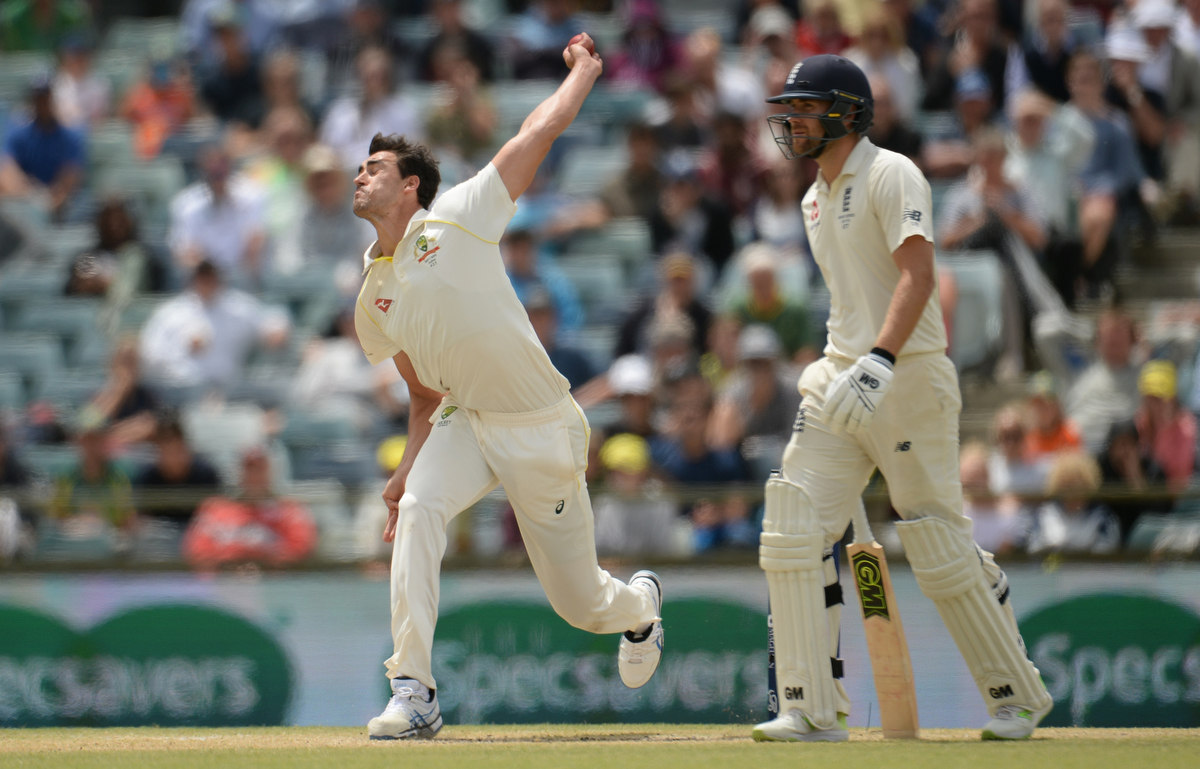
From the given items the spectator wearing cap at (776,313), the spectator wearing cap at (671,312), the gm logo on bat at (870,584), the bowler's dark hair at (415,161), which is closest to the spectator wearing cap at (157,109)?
the spectator wearing cap at (671,312)

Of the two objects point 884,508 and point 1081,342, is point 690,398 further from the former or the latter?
point 1081,342

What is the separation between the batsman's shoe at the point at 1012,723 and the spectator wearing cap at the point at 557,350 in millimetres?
4682

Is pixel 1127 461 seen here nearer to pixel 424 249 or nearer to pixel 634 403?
pixel 634 403

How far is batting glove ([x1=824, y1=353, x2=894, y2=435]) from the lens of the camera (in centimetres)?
513

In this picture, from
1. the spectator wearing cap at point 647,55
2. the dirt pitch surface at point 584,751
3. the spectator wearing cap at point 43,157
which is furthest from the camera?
the spectator wearing cap at point 43,157

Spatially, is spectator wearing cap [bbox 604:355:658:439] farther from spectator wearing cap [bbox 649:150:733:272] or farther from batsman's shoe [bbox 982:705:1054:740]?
batsman's shoe [bbox 982:705:1054:740]

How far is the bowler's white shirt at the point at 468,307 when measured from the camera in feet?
17.4

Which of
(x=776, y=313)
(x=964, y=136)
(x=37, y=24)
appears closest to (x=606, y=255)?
(x=776, y=313)

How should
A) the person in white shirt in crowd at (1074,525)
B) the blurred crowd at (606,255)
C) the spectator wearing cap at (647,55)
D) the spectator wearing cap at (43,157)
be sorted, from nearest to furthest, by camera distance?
the person in white shirt in crowd at (1074,525) → the blurred crowd at (606,255) → the spectator wearing cap at (647,55) → the spectator wearing cap at (43,157)

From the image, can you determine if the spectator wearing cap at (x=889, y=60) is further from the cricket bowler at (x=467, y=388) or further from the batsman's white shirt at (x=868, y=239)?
the cricket bowler at (x=467, y=388)

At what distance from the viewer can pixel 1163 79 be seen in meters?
10.9

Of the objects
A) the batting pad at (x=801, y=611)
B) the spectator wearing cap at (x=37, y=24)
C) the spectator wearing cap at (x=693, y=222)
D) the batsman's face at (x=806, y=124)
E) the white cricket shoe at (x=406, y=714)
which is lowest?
the white cricket shoe at (x=406, y=714)

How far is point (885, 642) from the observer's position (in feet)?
18.6

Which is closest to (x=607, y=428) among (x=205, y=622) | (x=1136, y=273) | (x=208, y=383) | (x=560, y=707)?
(x=560, y=707)
